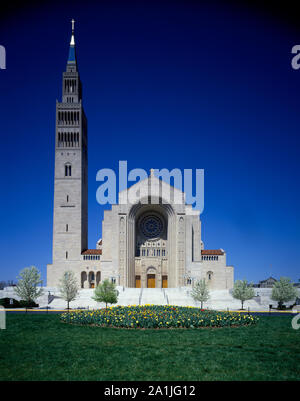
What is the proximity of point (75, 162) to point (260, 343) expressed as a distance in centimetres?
4153

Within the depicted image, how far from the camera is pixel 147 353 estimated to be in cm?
1428

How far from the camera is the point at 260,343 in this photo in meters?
16.4

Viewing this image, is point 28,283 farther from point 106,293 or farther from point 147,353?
point 147,353

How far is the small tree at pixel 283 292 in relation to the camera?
34.4 meters

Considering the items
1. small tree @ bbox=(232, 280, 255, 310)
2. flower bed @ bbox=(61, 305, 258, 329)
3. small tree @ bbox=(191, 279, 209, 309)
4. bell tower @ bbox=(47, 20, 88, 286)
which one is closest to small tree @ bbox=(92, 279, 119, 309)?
flower bed @ bbox=(61, 305, 258, 329)

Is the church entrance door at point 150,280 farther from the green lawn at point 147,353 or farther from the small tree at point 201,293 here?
the green lawn at point 147,353

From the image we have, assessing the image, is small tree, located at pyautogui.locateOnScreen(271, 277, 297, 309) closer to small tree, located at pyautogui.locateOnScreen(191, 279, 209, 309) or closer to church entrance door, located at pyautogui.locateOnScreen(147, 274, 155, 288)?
small tree, located at pyautogui.locateOnScreen(191, 279, 209, 309)

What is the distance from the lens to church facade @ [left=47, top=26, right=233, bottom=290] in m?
50.8

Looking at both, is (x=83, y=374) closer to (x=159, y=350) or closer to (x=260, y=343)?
(x=159, y=350)

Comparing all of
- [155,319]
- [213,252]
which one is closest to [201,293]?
[155,319]

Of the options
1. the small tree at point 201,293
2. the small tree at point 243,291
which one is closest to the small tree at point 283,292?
the small tree at point 243,291

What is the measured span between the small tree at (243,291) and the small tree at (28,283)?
18017 mm

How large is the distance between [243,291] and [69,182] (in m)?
29.3

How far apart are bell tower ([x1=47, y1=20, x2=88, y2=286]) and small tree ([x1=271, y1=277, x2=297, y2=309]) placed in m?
27.0
